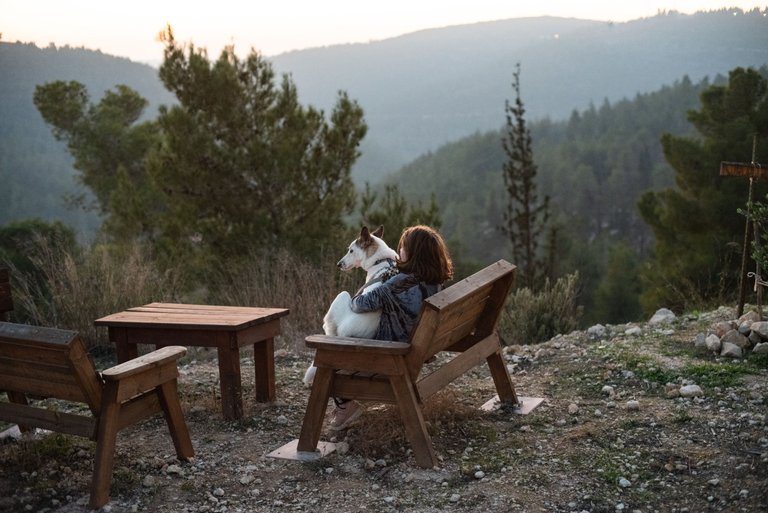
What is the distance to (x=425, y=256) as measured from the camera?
14.3 feet

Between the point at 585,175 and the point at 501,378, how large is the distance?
69.7 m

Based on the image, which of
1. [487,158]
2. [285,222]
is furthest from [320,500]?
[487,158]

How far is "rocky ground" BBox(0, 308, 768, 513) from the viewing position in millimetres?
3783

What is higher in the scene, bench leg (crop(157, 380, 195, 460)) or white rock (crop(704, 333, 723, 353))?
bench leg (crop(157, 380, 195, 460))

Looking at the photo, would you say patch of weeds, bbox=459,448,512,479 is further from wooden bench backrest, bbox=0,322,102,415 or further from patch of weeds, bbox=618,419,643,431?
wooden bench backrest, bbox=0,322,102,415

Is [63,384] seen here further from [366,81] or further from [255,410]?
[366,81]

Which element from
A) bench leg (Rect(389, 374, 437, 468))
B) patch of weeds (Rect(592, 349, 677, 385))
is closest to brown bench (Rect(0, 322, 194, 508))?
bench leg (Rect(389, 374, 437, 468))

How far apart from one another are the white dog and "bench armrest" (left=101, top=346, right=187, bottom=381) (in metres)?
0.82

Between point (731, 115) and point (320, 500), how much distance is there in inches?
727

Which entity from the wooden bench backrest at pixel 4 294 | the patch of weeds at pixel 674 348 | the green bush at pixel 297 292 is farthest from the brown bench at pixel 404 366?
the green bush at pixel 297 292

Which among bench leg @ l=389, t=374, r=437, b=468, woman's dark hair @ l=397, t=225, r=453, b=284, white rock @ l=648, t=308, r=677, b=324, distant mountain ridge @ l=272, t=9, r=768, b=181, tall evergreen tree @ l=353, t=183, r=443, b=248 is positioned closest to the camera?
bench leg @ l=389, t=374, r=437, b=468

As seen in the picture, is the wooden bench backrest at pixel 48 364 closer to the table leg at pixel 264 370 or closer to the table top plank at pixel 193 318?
the table top plank at pixel 193 318

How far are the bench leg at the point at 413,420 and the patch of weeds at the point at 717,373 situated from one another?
85.1 inches

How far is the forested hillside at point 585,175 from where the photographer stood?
6625 cm
